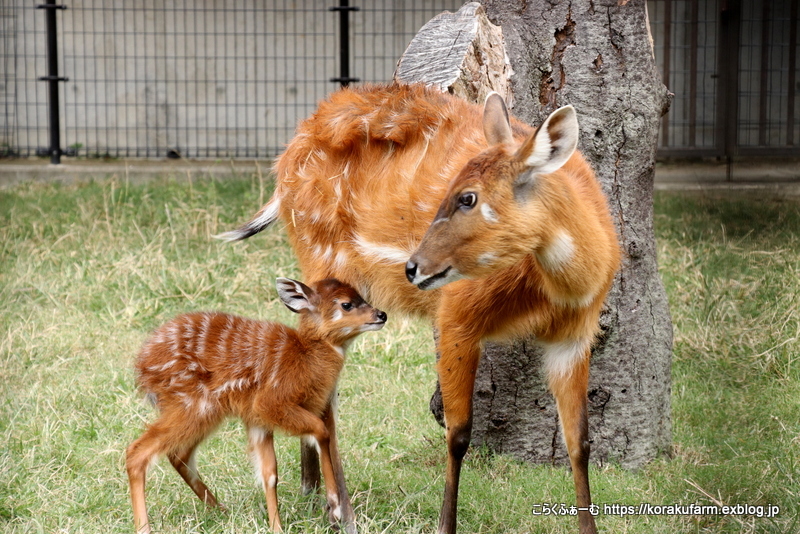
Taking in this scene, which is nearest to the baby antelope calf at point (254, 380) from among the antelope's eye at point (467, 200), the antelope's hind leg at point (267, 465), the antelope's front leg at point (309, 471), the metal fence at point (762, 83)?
the antelope's hind leg at point (267, 465)

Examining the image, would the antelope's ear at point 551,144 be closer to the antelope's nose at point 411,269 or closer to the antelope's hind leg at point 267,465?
the antelope's nose at point 411,269

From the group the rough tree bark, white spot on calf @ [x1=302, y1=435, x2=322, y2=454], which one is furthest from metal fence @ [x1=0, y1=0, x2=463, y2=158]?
white spot on calf @ [x1=302, y1=435, x2=322, y2=454]

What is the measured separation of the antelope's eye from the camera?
100 inches

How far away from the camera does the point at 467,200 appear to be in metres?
2.55

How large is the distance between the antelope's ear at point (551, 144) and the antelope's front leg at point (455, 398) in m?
0.78

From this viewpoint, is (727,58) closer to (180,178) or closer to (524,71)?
(524,71)

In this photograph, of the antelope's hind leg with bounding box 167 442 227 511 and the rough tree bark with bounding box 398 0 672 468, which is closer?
the antelope's hind leg with bounding box 167 442 227 511

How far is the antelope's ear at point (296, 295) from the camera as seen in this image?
321 centimetres

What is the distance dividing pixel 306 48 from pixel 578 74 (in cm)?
696

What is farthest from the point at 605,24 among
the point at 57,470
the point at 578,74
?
the point at 57,470

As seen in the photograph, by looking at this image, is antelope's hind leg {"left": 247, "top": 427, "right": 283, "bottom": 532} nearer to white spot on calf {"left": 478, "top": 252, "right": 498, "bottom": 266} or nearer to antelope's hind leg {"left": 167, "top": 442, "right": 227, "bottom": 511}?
antelope's hind leg {"left": 167, "top": 442, "right": 227, "bottom": 511}

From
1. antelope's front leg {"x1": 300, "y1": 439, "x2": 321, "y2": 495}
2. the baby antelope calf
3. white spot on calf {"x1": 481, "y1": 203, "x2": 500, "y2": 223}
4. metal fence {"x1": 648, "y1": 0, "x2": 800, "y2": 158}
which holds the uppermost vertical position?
metal fence {"x1": 648, "y1": 0, "x2": 800, "y2": 158}

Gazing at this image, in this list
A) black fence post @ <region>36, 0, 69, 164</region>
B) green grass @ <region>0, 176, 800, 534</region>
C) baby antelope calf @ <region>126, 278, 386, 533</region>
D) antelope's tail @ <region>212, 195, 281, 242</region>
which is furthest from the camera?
black fence post @ <region>36, 0, 69, 164</region>

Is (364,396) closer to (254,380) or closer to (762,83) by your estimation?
(254,380)
